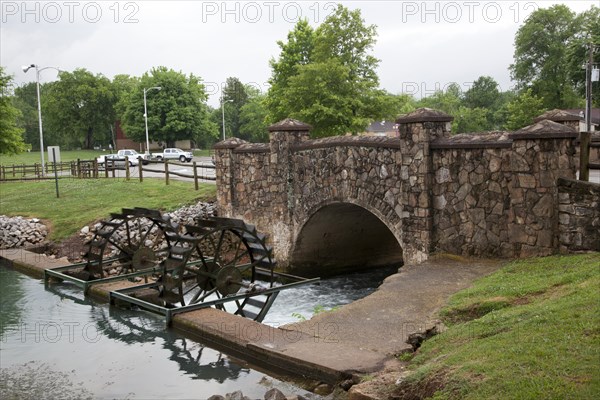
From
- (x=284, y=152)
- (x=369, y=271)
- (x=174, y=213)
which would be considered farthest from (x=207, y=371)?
(x=174, y=213)

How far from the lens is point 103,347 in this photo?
9773 millimetres

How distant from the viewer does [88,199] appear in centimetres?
2258

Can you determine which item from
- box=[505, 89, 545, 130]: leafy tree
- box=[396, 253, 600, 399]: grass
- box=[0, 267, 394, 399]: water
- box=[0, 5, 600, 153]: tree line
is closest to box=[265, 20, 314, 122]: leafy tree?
box=[0, 5, 600, 153]: tree line

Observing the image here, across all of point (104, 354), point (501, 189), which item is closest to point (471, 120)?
point (501, 189)

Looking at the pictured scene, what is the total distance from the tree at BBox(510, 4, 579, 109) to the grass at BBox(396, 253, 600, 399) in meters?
45.0

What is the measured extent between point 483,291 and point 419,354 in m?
2.12

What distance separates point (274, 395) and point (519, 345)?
8.21 ft

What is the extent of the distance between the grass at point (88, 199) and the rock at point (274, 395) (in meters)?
13.0

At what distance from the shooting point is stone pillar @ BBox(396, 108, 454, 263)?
11477 mm

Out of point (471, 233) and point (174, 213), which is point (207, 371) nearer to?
point (471, 233)

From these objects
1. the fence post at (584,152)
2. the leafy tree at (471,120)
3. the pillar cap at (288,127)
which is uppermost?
the leafy tree at (471,120)

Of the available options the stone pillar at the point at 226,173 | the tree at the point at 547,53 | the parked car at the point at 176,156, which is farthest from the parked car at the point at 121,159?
the tree at the point at 547,53

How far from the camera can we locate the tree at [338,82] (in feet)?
94.8

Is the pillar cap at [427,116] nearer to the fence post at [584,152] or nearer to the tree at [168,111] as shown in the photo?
the fence post at [584,152]
